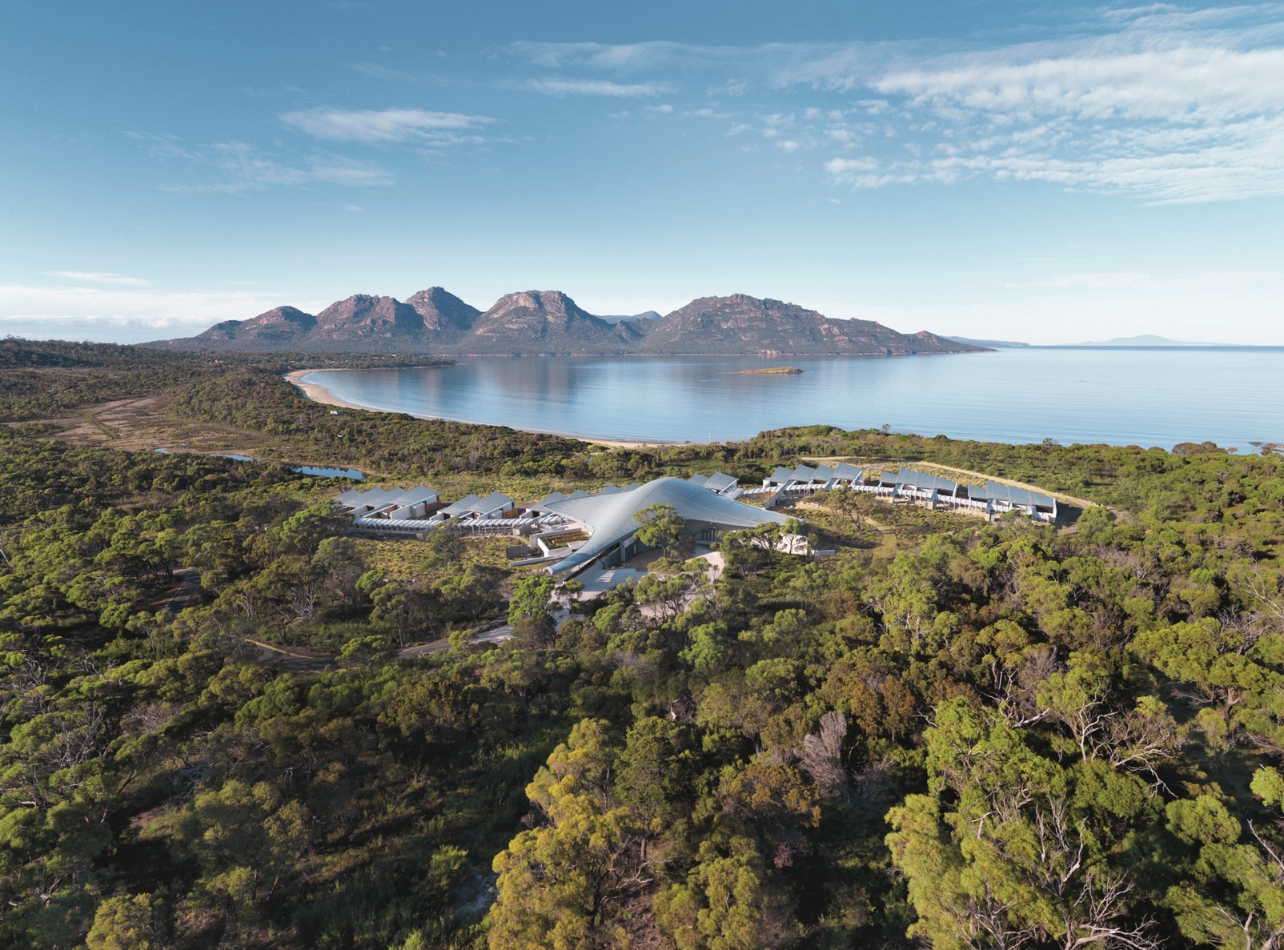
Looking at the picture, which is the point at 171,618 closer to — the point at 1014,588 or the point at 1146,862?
the point at 1146,862

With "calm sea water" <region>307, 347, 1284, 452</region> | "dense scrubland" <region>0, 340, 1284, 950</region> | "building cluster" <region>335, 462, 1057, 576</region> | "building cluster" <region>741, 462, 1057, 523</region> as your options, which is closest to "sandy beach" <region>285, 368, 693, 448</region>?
"calm sea water" <region>307, 347, 1284, 452</region>

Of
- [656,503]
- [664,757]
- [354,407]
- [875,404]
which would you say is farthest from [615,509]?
[354,407]

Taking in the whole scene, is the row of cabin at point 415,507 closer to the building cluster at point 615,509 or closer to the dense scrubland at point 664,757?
the building cluster at point 615,509

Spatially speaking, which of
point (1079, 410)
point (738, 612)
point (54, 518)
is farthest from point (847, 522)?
point (1079, 410)

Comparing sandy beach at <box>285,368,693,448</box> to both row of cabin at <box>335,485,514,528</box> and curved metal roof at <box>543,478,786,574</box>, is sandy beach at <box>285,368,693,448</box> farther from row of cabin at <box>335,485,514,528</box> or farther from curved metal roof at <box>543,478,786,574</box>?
curved metal roof at <box>543,478,786,574</box>

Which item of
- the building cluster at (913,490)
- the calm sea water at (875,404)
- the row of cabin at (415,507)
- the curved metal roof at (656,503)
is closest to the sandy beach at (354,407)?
the calm sea water at (875,404)
